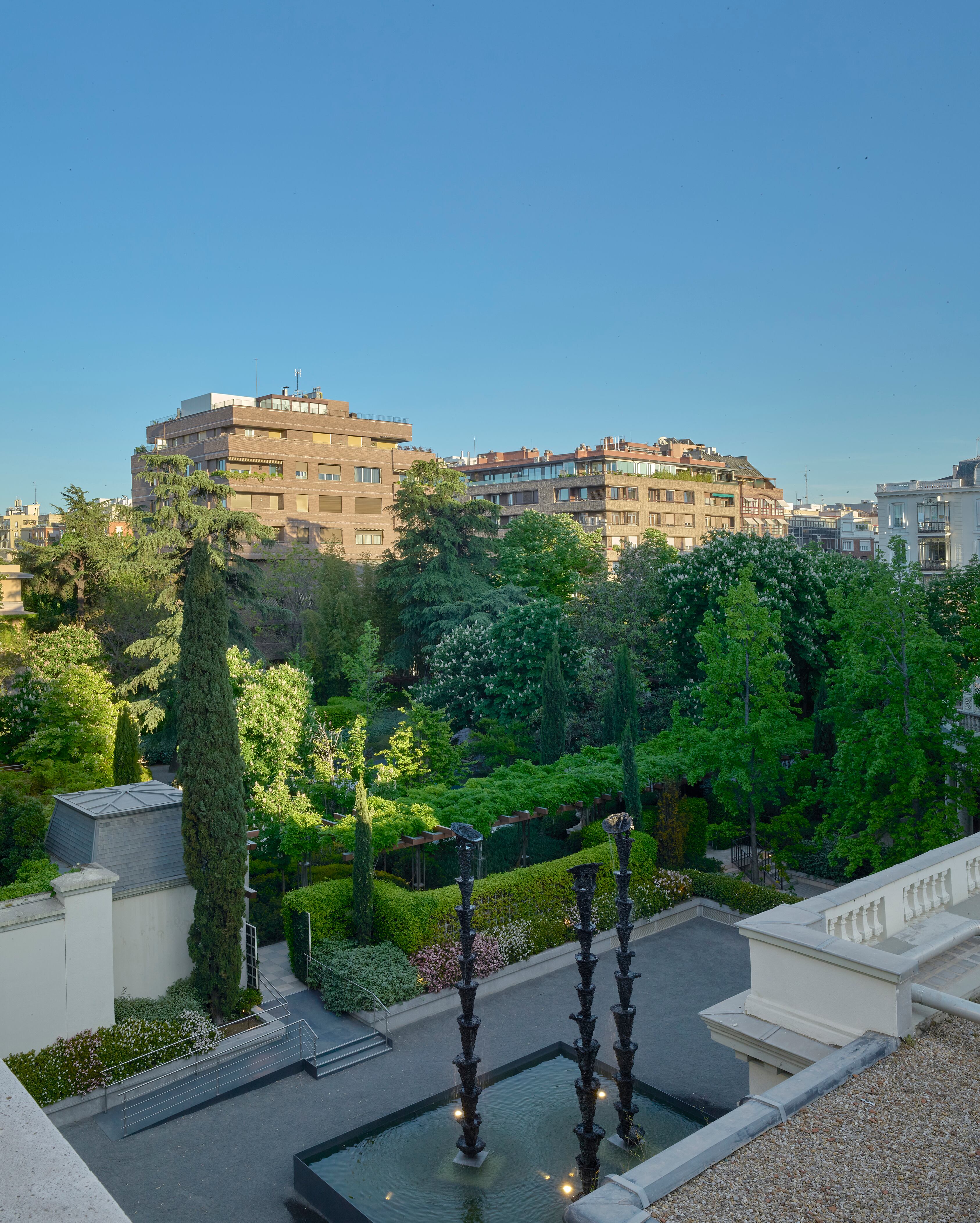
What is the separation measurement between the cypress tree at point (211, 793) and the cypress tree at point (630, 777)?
10493mm

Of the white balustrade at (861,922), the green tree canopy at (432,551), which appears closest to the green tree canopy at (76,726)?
the green tree canopy at (432,551)

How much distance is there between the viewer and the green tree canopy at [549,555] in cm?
4719

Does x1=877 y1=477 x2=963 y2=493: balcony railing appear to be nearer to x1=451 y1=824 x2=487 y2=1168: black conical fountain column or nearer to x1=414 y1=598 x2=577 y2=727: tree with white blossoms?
x1=414 y1=598 x2=577 y2=727: tree with white blossoms

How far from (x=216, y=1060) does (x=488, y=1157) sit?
541 cm

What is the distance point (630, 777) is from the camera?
2336 centimetres

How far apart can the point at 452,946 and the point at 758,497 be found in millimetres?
89681

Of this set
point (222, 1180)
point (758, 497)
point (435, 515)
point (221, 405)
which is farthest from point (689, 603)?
point (758, 497)

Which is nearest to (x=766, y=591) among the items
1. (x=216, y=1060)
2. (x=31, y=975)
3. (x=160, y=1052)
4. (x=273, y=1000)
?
(x=273, y=1000)

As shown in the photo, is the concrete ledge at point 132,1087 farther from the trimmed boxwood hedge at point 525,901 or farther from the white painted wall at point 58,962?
the trimmed boxwood hedge at point 525,901

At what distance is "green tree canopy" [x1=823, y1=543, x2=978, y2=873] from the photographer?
1830cm

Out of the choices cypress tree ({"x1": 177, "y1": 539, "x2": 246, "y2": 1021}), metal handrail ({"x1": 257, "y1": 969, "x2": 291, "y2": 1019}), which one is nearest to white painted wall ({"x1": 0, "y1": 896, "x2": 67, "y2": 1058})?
cypress tree ({"x1": 177, "y1": 539, "x2": 246, "y2": 1021})

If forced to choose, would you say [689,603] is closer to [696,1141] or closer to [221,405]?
[696,1141]

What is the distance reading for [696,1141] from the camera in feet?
20.1

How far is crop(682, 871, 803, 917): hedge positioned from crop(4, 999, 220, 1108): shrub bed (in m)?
12.1
